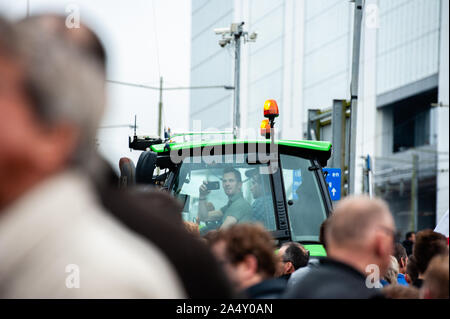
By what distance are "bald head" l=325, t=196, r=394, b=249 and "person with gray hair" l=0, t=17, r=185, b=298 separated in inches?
59.5

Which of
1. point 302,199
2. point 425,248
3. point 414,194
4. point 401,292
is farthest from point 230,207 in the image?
point 414,194

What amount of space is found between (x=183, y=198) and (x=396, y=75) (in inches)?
1378

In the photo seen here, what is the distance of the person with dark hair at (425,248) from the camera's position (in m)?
4.66

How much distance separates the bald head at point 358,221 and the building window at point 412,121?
3835 centimetres

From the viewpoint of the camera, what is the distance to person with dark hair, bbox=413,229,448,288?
15.3 feet

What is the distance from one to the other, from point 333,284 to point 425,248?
2.20 meters

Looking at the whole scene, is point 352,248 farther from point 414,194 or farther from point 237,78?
point 414,194

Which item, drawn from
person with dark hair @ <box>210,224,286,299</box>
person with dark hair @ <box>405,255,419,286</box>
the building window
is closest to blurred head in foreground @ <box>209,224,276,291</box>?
person with dark hair @ <box>210,224,286,299</box>

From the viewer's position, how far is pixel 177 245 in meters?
1.37

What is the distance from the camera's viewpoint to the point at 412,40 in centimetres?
3978

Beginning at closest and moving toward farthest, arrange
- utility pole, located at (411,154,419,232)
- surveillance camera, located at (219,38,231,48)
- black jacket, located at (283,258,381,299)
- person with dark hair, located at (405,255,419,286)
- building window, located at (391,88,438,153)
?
black jacket, located at (283,258,381,299) → person with dark hair, located at (405,255,419,286) → surveillance camera, located at (219,38,231,48) → building window, located at (391,88,438,153) → utility pole, located at (411,154,419,232)

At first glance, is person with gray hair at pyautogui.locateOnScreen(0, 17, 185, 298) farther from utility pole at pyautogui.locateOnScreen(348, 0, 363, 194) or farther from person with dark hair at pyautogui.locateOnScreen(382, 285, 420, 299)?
utility pole at pyautogui.locateOnScreen(348, 0, 363, 194)

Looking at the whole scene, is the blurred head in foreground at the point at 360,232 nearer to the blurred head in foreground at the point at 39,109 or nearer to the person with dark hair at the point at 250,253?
the person with dark hair at the point at 250,253
